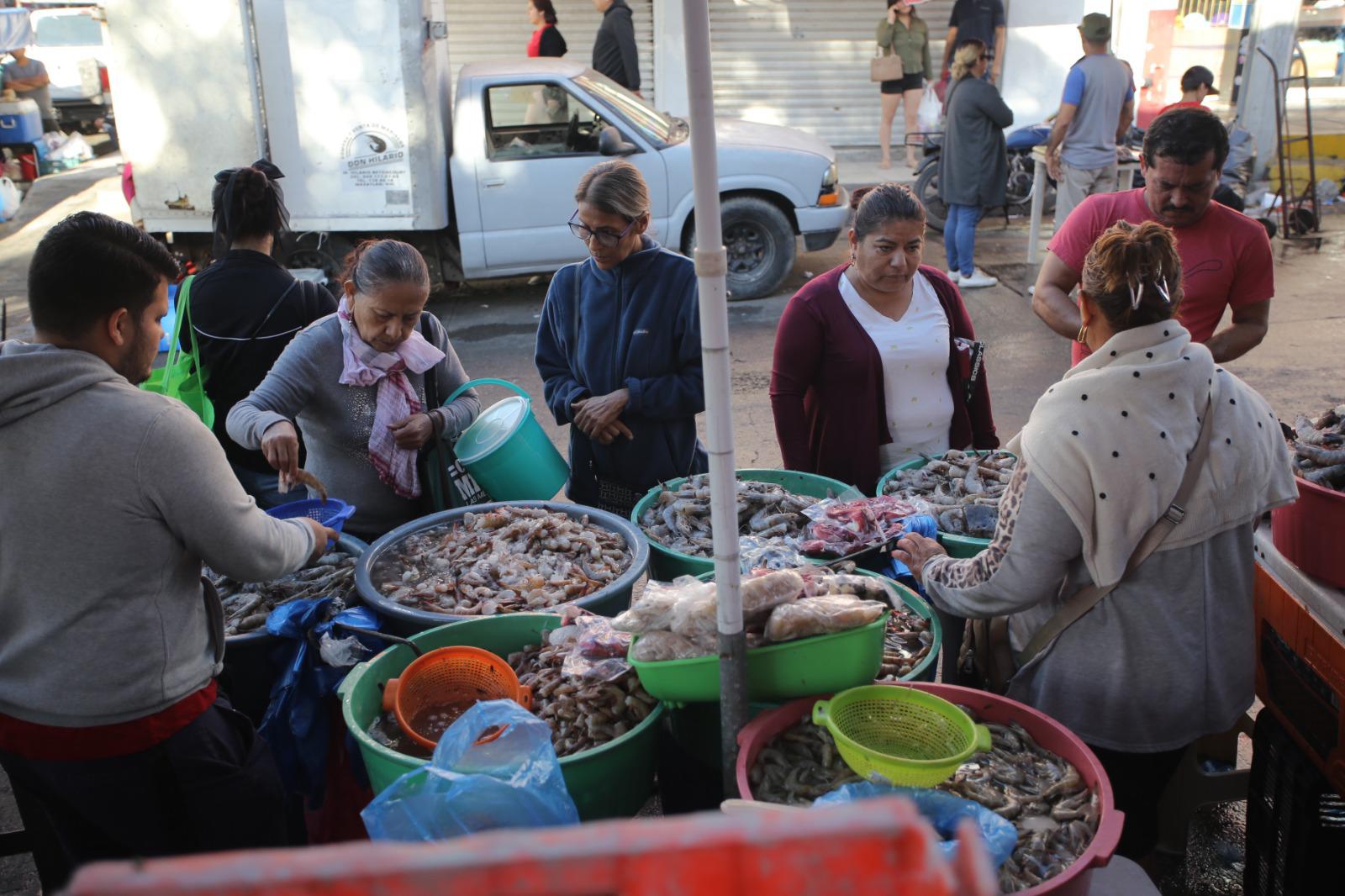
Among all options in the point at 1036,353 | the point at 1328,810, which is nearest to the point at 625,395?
the point at 1328,810

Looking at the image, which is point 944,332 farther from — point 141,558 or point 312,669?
point 141,558

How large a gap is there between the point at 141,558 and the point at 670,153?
8.31 meters

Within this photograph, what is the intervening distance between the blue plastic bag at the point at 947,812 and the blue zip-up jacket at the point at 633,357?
6.48ft

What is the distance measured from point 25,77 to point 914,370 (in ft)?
66.9

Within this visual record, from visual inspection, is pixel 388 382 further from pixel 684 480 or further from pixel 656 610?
pixel 656 610

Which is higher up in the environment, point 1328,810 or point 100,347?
point 100,347

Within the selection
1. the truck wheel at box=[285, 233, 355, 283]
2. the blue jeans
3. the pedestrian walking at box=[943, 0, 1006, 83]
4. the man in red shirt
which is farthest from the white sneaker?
the man in red shirt

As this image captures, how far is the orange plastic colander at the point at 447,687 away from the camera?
258 centimetres

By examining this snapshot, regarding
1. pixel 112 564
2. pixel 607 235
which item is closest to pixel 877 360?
pixel 607 235

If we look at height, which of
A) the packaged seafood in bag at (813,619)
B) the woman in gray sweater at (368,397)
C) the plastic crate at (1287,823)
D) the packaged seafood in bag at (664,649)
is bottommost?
the plastic crate at (1287,823)

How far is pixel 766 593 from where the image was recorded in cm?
228

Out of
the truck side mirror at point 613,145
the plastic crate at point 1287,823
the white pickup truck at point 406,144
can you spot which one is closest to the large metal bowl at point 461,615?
the plastic crate at point 1287,823

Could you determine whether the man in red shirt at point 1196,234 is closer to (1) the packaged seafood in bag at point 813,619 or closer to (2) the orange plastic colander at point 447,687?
(1) the packaged seafood in bag at point 813,619

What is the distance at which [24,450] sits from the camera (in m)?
2.14
